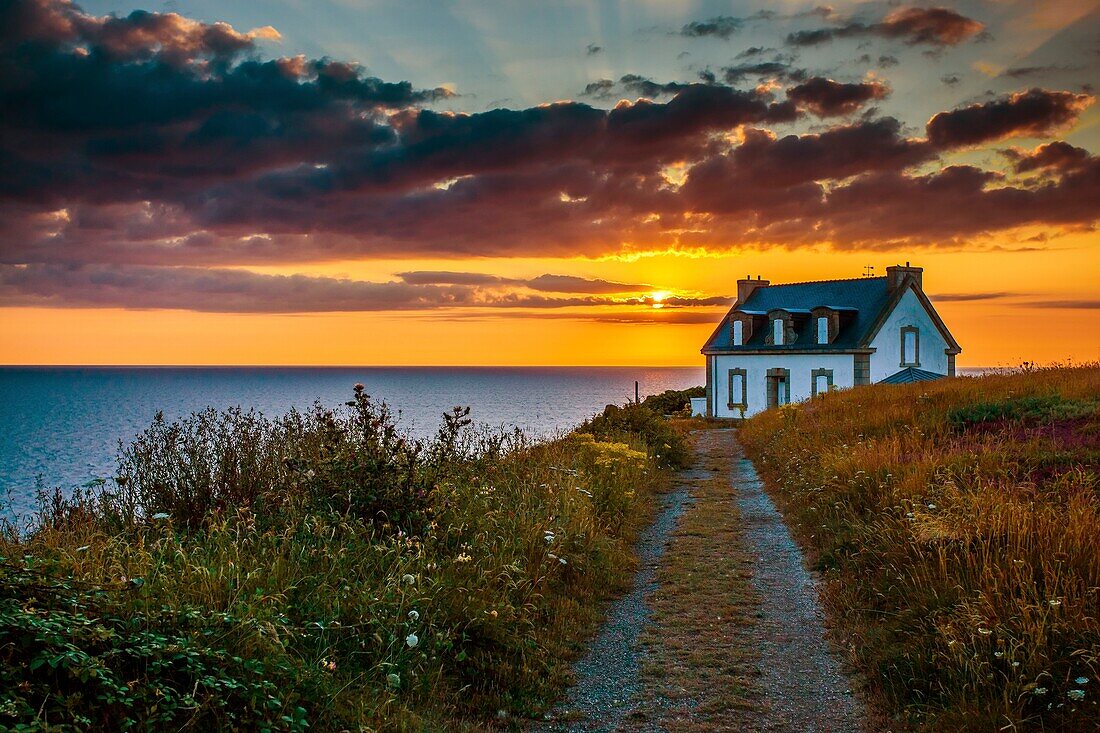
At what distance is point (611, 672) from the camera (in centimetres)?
651

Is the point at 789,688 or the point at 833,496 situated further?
the point at 833,496

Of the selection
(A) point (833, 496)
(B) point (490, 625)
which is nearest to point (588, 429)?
(A) point (833, 496)

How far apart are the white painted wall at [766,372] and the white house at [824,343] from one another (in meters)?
0.05

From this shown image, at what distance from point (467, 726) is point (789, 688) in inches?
102

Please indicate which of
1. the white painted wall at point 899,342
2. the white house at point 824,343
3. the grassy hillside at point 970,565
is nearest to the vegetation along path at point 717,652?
the grassy hillside at point 970,565

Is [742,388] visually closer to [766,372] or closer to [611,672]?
[766,372]

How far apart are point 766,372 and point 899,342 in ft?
20.8

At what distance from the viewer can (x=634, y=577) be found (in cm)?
932

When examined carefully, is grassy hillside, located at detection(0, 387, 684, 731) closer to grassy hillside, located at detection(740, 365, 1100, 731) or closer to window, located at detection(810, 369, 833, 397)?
grassy hillside, located at detection(740, 365, 1100, 731)

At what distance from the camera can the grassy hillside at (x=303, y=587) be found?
4.11 metres

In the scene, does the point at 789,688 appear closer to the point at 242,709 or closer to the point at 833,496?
the point at 242,709

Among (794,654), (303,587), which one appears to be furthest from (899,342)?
(303,587)

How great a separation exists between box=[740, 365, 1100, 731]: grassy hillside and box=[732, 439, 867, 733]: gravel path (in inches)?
9.5

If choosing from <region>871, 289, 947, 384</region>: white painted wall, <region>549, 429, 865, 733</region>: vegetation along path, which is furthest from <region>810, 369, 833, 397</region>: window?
<region>549, 429, 865, 733</region>: vegetation along path
